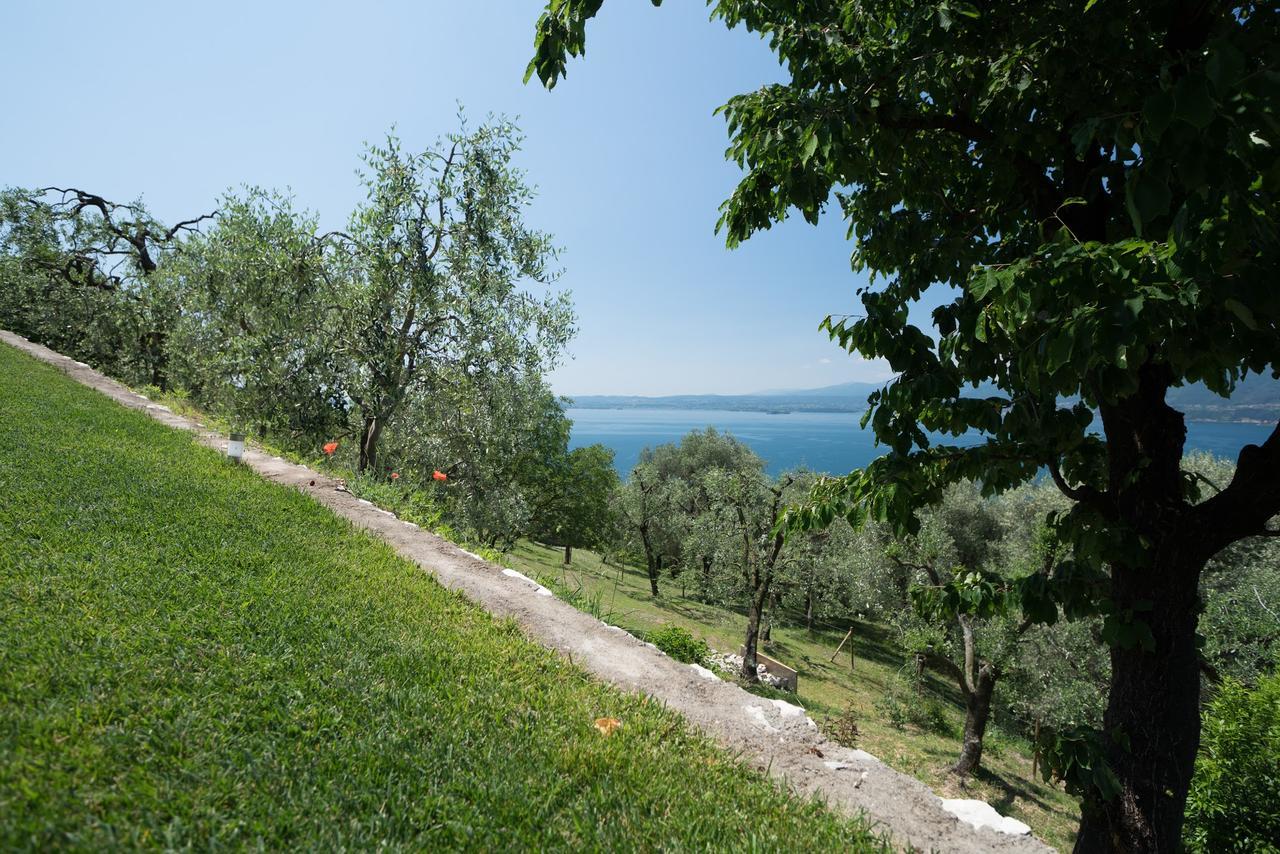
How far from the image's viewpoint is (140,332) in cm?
2094

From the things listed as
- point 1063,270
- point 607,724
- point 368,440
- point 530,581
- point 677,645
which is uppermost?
point 1063,270

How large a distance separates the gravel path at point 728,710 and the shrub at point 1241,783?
10675mm

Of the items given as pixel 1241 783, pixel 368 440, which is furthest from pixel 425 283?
pixel 1241 783

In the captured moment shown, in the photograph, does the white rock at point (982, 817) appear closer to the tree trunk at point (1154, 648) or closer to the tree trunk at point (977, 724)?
the tree trunk at point (1154, 648)

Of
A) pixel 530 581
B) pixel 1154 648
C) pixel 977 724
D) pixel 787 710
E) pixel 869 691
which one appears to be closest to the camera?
pixel 1154 648

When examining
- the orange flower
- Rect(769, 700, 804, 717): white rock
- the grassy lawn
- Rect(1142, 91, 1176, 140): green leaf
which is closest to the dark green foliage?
the grassy lawn

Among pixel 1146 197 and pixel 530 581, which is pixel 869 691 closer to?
pixel 530 581

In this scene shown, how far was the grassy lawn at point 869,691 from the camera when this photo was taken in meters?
15.1

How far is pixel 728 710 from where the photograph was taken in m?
4.14

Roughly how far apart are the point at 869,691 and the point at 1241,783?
18.2m

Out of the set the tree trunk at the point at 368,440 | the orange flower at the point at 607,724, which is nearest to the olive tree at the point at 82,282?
the tree trunk at the point at 368,440

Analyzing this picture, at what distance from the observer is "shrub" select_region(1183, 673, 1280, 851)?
9.30 m

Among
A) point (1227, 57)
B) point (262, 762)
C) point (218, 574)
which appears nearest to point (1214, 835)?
point (1227, 57)

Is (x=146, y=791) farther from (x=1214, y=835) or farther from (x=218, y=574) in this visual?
(x=1214, y=835)
